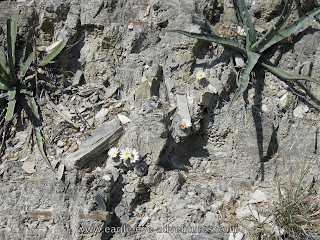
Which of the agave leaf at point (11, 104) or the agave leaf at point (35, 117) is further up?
the agave leaf at point (11, 104)

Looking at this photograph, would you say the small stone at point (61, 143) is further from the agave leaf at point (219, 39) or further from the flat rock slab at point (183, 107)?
the agave leaf at point (219, 39)

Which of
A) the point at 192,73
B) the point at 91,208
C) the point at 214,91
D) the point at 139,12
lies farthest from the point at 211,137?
the point at 139,12

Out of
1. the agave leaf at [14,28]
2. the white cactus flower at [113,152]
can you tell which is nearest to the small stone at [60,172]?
the white cactus flower at [113,152]

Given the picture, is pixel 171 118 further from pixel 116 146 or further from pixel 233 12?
pixel 233 12

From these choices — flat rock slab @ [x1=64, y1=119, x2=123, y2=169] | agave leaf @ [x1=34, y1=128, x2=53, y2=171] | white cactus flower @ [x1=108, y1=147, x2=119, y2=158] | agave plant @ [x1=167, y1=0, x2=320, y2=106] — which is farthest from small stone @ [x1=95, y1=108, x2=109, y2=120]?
agave plant @ [x1=167, y1=0, x2=320, y2=106]

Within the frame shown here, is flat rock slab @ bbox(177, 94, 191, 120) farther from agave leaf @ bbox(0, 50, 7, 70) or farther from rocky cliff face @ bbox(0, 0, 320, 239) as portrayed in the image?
agave leaf @ bbox(0, 50, 7, 70)

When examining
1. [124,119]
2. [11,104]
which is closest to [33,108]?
[11,104]
